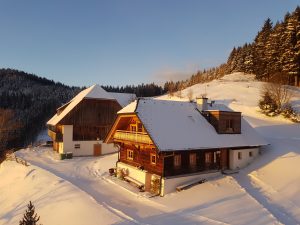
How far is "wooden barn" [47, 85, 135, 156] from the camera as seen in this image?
45031mm

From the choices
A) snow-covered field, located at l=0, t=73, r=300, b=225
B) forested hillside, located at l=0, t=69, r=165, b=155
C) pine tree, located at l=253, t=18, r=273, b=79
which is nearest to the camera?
snow-covered field, located at l=0, t=73, r=300, b=225

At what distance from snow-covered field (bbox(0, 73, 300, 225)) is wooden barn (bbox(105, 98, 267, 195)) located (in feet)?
4.88

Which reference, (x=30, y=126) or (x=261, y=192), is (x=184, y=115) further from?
(x=30, y=126)

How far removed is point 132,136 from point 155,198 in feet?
22.4

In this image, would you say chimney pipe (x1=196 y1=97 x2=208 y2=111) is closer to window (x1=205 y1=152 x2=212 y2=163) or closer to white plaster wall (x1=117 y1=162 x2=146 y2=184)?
window (x1=205 y1=152 x2=212 y2=163)

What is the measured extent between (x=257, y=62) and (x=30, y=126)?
256 ft

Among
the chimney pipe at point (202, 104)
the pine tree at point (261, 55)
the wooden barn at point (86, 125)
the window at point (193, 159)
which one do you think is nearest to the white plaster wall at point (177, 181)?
the window at point (193, 159)

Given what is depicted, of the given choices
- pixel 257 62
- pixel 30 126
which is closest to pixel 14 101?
pixel 30 126

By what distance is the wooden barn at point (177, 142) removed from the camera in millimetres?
26453

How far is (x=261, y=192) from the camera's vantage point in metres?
25.0

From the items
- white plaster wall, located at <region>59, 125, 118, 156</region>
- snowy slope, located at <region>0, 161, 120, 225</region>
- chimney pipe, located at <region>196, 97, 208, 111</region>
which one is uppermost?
chimney pipe, located at <region>196, 97, 208, 111</region>

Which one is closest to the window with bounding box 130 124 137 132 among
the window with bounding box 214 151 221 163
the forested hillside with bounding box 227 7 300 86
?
the window with bounding box 214 151 221 163

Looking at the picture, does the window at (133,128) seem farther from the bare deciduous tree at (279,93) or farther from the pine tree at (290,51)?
the pine tree at (290,51)

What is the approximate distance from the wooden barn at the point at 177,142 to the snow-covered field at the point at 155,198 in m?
1.49
